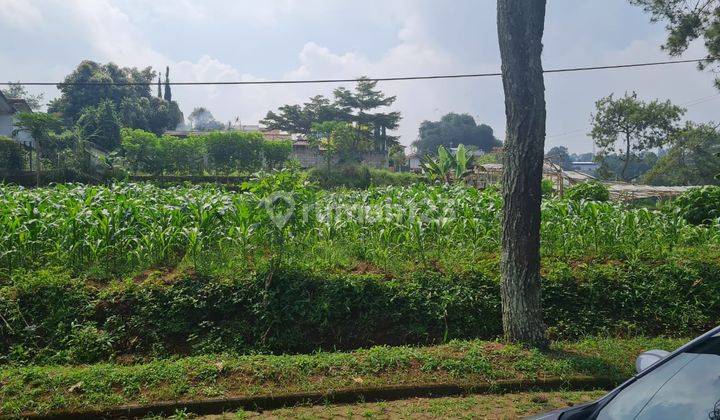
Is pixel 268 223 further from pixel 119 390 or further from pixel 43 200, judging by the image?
pixel 43 200

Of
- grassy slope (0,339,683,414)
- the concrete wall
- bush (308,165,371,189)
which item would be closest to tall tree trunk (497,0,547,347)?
grassy slope (0,339,683,414)

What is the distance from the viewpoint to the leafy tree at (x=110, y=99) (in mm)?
39625

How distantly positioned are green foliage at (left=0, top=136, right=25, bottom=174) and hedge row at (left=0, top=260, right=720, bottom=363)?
19.5 metres

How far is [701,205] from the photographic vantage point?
11820mm

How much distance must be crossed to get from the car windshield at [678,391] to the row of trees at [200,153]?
98.2 ft

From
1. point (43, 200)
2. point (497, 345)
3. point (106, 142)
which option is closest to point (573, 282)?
point (497, 345)

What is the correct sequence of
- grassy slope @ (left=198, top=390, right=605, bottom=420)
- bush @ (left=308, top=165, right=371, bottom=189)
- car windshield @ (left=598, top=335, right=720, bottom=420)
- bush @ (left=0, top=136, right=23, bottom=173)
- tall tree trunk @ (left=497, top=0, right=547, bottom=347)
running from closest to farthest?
car windshield @ (left=598, top=335, right=720, bottom=420)
grassy slope @ (left=198, top=390, right=605, bottom=420)
tall tree trunk @ (left=497, top=0, right=547, bottom=347)
bush @ (left=0, top=136, right=23, bottom=173)
bush @ (left=308, top=165, right=371, bottom=189)

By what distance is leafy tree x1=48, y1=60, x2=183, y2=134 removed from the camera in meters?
39.6

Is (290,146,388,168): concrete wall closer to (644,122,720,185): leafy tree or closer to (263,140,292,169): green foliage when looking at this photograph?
(263,140,292,169): green foliage

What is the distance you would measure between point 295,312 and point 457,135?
81.0 metres

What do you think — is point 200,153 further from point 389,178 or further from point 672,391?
point 672,391

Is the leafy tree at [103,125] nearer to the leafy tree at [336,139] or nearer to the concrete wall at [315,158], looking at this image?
the concrete wall at [315,158]

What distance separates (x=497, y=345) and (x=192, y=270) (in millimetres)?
3976

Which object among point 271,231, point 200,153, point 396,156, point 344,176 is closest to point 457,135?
point 396,156
